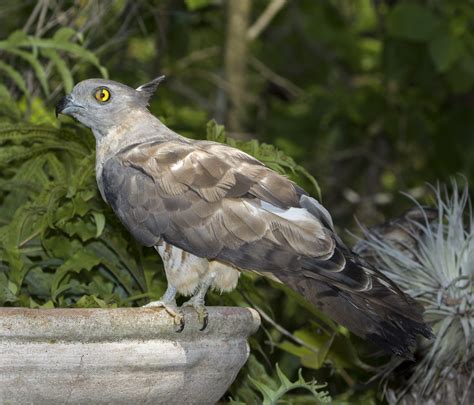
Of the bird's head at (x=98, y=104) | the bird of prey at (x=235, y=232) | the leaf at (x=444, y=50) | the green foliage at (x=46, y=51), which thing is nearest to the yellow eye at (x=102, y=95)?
the bird's head at (x=98, y=104)

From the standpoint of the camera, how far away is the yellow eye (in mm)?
2770

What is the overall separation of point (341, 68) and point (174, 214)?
4.54m

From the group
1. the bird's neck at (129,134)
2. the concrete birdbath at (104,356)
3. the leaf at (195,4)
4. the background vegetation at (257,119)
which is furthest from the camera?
the leaf at (195,4)

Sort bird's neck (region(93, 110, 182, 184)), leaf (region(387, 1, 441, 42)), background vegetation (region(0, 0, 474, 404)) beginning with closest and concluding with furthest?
bird's neck (region(93, 110, 182, 184)) < background vegetation (region(0, 0, 474, 404)) < leaf (region(387, 1, 441, 42))

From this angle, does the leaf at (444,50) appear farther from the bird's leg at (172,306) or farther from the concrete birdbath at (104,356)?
the concrete birdbath at (104,356)

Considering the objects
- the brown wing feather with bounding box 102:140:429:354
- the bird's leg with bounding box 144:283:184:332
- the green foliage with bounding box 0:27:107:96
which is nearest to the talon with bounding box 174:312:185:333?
the bird's leg with bounding box 144:283:184:332

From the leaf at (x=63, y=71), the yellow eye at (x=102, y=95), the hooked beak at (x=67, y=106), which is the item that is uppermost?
the yellow eye at (x=102, y=95)

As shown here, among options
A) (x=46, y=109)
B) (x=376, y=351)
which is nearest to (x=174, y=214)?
(x=376, y=351)

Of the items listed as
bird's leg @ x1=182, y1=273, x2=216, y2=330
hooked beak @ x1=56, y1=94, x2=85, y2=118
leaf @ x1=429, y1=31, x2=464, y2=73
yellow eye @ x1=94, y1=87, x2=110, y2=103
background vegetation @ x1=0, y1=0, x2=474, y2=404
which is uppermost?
leaf @ x1=429, y1=31, x2=464, y2=73

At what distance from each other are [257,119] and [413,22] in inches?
67.1

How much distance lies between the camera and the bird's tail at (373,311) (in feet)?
7.21

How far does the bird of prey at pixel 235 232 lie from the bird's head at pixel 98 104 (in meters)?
0.14

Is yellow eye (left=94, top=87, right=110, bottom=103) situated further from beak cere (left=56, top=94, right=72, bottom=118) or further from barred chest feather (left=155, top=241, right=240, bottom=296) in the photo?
barred chest feather (left=155, top=241, right=240, bottom=296)

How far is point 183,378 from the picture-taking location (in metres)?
2.23
